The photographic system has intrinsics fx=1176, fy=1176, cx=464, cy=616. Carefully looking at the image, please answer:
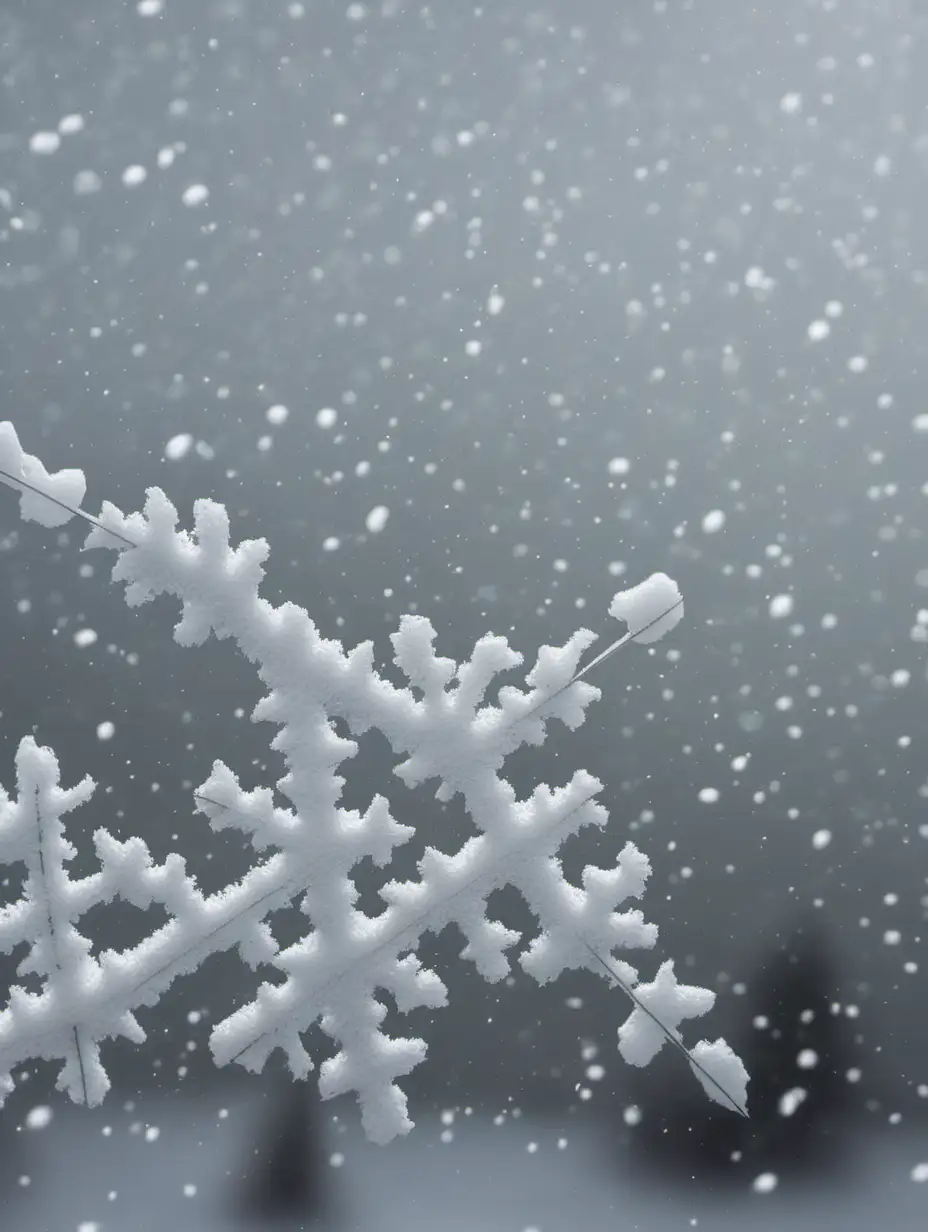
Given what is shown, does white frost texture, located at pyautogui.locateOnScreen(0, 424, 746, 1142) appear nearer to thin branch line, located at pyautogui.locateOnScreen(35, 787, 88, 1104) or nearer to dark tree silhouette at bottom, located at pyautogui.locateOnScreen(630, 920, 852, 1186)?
thin branch line, located at pyautogui.locateOnScreen(35, 787, 88, 1104)

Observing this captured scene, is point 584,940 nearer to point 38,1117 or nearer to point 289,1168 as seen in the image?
point 289,1168

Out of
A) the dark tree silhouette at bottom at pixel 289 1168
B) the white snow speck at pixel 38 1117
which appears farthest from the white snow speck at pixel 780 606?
the white snow speck at pixel 38 1117

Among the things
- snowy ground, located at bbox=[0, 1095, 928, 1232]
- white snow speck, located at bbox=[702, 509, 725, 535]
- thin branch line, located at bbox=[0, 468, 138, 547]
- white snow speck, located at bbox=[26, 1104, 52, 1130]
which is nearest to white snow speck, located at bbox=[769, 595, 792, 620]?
white snow speck, located at bbox=[702, 509, 725, 535]

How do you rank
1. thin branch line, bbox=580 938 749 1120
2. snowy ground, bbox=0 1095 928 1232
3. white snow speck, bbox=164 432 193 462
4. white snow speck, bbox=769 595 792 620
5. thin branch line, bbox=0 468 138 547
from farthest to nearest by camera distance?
white snow speck, bbox=769 595 792 620
white snow speck, bbox=164 432 193 462
snowy ground, bbox=0 1095 928 1232
thin branch line, bbox=580 938 749 1120
thin branch line, bbox=0 468 138 547

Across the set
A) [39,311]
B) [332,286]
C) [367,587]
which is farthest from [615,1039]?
[39,311]

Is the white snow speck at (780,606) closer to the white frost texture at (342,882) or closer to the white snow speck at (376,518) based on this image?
the white snow speck at (376,518)

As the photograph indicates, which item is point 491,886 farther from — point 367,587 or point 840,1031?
point 840,1031
